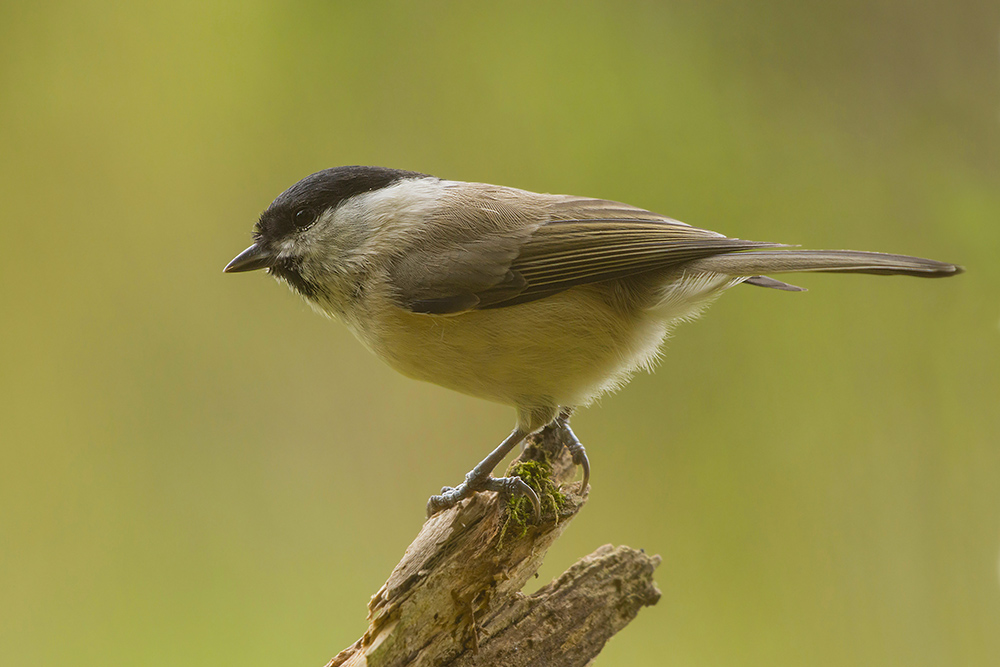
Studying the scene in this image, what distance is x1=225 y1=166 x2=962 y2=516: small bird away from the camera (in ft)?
5.22

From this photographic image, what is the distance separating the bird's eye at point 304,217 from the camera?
1.72 metres

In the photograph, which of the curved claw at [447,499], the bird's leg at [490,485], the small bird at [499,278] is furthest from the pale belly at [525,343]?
the curved claw at [447,499]

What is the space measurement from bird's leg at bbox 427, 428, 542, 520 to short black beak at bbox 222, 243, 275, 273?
2.12 feet

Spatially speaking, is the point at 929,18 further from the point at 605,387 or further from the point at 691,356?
the point at 605,387

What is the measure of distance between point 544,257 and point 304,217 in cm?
54

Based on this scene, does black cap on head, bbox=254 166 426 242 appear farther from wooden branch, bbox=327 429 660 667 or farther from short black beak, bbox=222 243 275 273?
wooden branch, bbox=327 429 660 667

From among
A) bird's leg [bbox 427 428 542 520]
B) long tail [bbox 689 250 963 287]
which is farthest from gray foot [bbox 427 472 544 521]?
long tail [bbox 689 250 963 287]

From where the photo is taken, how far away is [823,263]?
145 cm

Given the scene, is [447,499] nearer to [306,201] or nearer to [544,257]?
[544,257]

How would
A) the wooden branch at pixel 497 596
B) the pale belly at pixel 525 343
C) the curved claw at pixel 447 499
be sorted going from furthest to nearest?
the curved claw at pixel 447 499 → the pale belly at pixel 525 343 → the wooden branch at pixel 497 596

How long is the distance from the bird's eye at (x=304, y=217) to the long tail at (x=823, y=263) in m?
0.84

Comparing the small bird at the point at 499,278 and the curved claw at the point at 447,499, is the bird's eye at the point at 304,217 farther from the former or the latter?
the curved claw at the point at 447,499

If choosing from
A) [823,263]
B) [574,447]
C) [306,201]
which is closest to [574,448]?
[574,447]

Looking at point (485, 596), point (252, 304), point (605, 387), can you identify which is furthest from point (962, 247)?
point (252, 304)
